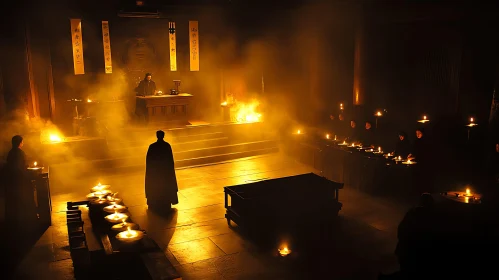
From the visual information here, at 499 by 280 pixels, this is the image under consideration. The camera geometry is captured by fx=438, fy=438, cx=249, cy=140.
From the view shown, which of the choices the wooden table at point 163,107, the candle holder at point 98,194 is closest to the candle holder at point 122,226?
the candle holder at point 98,194

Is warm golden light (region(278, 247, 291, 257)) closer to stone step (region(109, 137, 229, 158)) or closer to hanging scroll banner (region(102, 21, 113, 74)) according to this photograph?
stone step (region(109, 137, 229, 158))

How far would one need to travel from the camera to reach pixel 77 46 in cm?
1644

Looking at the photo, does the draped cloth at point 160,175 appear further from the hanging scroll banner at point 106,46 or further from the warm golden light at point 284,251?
the hanging scroll banner at point 106,46

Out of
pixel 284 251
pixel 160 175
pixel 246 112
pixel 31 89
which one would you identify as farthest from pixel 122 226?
pixel 246 112

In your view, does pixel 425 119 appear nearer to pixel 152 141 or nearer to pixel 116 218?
pixel 152 141

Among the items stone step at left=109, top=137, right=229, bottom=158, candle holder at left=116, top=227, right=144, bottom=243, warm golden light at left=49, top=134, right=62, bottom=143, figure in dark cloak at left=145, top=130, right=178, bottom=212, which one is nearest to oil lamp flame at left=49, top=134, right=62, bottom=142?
warm golden light at left=49, top=134, right=62, bottom=143

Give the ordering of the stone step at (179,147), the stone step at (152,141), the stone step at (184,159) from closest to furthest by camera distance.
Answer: the stone step at (184,159) → the stone step at (179,147) → the stone step at (152,141)

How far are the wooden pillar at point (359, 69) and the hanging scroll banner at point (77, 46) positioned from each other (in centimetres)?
1022

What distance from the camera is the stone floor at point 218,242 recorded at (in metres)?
7.51

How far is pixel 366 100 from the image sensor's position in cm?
1595

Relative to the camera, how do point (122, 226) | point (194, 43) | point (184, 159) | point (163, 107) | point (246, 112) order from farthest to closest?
point (246, 112)
point (194, 43)
point (163, 107)
point (184, 159)
point (122, 226)

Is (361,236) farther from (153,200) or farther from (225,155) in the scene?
(225,155)

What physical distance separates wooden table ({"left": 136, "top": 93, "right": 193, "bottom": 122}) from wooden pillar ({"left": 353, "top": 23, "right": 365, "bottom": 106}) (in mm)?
6725

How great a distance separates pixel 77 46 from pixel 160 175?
8.59 m
